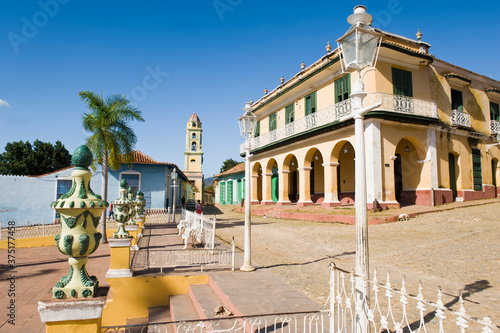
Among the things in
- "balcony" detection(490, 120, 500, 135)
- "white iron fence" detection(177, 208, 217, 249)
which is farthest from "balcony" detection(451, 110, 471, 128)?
"white iron fence" detection(177, 208, 217, 249)

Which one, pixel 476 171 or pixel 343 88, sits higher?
pixel 343 88

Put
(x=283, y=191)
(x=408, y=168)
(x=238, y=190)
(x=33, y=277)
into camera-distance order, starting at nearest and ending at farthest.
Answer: (x=33, y=277) → (x=408, y=168) → (x=283, y=191) → (x=238, y=190)

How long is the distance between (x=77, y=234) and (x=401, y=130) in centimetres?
1458

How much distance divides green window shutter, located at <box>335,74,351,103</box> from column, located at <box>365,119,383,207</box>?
2.52 metres

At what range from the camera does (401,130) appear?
14250 mm

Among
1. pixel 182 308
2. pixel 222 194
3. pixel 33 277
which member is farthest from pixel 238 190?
pixel 182 308

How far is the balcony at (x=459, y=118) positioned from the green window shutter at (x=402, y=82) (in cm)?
336

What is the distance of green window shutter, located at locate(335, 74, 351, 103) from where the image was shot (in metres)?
15.2

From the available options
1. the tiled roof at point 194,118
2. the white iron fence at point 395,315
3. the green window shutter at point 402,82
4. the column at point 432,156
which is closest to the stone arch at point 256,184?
the green window shutter at point 402,82

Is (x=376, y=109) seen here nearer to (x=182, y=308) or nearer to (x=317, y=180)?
(x=317, y=180)

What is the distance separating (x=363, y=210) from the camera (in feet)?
10.1

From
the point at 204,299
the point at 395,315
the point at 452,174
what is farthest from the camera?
the point at 452,174

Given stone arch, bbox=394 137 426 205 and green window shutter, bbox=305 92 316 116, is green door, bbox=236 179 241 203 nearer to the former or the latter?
green window shutter, bbox=305 92 316 116

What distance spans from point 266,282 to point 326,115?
474 inches
